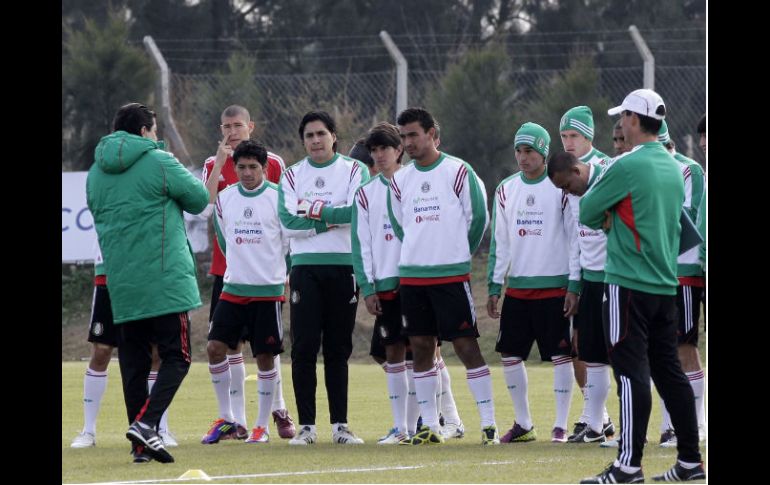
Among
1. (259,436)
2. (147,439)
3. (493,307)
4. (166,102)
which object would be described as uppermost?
(166,102)

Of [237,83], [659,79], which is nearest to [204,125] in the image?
[237,83]

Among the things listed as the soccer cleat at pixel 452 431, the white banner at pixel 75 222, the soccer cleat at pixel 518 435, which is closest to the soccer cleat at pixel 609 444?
the soccer cleat at pixel 518 435

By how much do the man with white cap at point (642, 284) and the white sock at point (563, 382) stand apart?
7.72 ft

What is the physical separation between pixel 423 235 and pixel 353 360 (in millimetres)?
13284

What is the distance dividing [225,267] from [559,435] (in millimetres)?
3002

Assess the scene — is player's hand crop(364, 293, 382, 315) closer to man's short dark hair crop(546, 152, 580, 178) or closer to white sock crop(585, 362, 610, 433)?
white sock crop(585, 362, 610, 433)

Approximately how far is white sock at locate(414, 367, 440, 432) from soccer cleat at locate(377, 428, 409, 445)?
0.25 meters

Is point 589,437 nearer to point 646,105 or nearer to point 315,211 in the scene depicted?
point 315,211

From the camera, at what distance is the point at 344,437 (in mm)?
9953

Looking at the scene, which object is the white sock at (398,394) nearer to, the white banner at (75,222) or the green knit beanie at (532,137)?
the green knit beanie at (532,137)

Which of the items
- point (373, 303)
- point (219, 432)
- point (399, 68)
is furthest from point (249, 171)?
point (399, 68)

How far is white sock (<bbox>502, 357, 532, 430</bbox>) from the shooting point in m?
9.86

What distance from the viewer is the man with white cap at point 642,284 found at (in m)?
7.41
